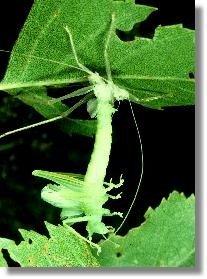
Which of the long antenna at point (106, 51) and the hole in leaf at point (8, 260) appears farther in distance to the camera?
the hole in leaf at point (8, 260)

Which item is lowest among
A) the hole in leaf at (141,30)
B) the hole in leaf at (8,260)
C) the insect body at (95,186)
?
the hole in leaf at (8,260)

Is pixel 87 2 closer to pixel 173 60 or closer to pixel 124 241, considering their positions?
pixel 173 60

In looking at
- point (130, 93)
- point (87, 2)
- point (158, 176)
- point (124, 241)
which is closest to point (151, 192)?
point (158, 176)

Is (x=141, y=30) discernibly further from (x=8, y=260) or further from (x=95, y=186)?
(x=8, y=260)

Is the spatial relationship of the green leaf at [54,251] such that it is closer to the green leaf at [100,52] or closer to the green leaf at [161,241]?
the green leaf at [161,241]

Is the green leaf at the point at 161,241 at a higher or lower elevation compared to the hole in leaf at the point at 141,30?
lower

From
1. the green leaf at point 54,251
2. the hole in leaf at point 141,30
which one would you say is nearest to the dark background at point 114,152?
the hole in leaf at point 141,30
